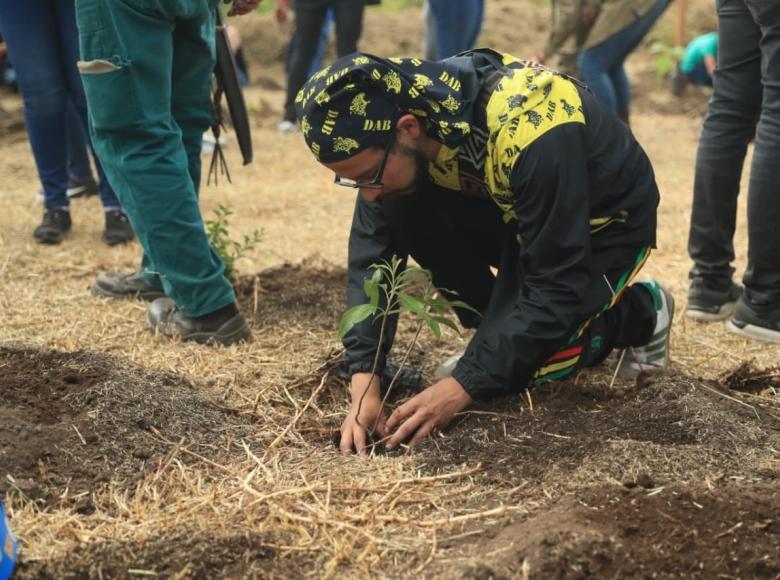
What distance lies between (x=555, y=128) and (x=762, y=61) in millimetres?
1193

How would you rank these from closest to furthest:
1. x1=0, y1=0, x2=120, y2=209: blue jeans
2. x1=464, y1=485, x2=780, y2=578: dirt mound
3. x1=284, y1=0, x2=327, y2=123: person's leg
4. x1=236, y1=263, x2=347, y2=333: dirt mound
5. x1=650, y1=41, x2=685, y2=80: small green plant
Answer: x1=464, y1=485, x2=780, y2=578: dirt mound → x1=236, y1=263, x2=347, y2=333: dirt mound → x1=0, y1=0, x2=120, y2=209: blue jeans → x1=284, y1=0, x2=327, y2=123: person's leg → x1=650, y1=41, x2=685, y2=80: small green plant

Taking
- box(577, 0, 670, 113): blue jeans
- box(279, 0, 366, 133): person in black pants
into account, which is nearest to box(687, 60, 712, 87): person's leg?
box(577, 0, 670, 113): blue jeans

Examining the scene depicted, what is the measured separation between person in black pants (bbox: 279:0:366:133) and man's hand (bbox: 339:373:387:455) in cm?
491

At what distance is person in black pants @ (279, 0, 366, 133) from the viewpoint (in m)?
7.24

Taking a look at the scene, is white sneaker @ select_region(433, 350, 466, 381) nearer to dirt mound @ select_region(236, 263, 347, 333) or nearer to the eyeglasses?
dirt mound @ select_region(236, 263, 347, 333)

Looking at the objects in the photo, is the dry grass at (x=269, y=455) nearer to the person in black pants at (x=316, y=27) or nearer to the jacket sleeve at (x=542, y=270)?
the jacket sleeve at (x=542, y=270)

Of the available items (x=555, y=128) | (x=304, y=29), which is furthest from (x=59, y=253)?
(x=304, y=29)

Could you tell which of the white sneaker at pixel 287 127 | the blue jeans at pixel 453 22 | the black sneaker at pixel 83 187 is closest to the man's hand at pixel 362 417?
the black sneaker at pixel 83 187

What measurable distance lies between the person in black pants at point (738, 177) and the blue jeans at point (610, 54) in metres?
2.50

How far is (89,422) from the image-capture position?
100 inches

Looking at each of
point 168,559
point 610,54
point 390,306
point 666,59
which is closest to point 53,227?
point 390,306

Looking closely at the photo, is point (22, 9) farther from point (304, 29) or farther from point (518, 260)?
point (304, 29)

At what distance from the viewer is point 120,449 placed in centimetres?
248

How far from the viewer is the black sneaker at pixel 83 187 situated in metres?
5.36
